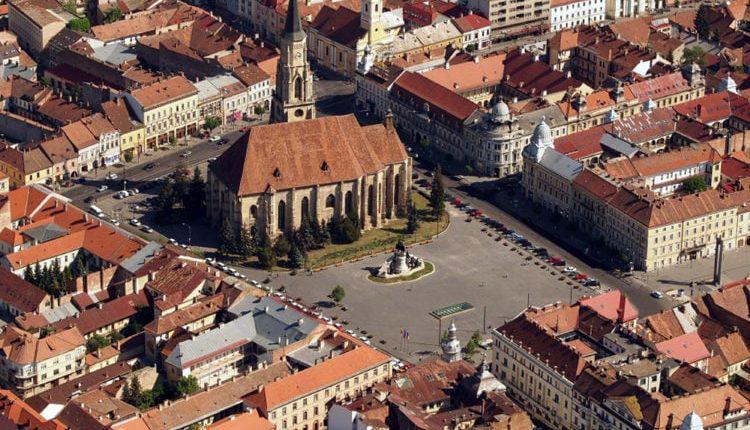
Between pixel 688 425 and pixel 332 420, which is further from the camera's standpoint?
pixel 332 420

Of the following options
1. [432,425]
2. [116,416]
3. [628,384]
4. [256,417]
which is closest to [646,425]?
[628,384]

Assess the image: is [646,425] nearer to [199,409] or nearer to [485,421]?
[485,421]

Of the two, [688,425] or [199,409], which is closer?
[688,425]

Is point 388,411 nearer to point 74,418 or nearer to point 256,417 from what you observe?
point 256,417

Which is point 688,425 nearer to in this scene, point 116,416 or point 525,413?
point 525,413

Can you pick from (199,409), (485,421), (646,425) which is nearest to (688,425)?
(646,425)

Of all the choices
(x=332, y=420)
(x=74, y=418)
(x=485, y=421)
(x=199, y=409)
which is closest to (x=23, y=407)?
(x=74, y=418)
